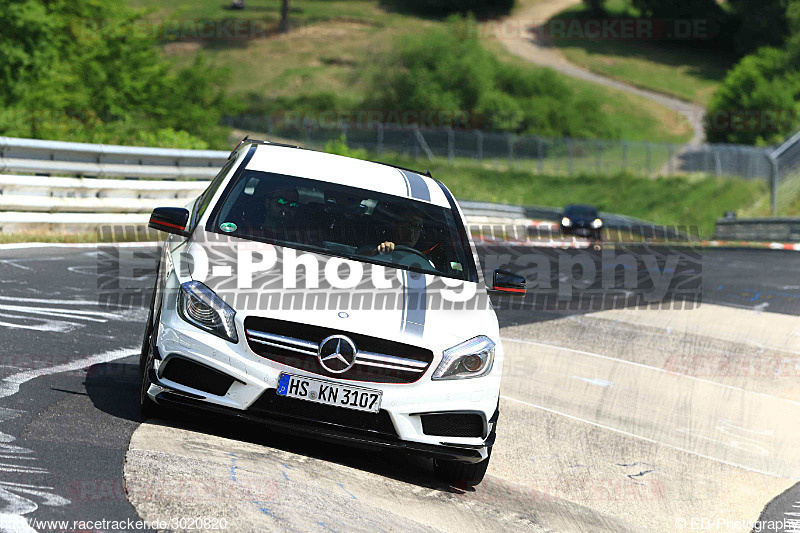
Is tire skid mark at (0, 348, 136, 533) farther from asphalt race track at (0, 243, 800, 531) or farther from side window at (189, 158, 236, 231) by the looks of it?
side window at (189, 158, 236, 231)

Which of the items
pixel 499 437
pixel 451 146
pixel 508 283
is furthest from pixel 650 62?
pixel 508 283

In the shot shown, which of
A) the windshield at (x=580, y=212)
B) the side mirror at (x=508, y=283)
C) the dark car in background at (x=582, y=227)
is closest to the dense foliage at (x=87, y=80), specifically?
the dark car in background at (x=582, y=227)

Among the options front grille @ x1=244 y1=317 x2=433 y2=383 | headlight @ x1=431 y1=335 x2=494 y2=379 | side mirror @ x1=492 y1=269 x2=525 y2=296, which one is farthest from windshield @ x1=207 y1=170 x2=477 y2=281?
front grille @ x1=244 y1=317 x2=433 y2=383

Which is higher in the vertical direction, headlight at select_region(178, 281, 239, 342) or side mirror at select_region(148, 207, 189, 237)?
side mirror at select_region(148, 207, 189, 237)

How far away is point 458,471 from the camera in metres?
6.30

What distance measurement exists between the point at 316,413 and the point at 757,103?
228ft

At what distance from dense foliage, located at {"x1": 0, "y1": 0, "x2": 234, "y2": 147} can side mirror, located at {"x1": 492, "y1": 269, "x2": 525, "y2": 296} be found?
47.9 feet

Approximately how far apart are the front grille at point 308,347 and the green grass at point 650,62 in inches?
3801

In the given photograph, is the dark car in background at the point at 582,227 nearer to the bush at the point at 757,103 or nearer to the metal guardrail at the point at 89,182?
the metal guardrail at the point at 89,182

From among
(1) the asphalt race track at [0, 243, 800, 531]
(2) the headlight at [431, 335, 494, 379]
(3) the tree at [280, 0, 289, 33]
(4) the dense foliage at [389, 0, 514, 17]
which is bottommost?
(1) the asphalt race track at [0, 243, 800, 531]

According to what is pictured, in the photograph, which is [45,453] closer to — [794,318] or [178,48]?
[794,318]

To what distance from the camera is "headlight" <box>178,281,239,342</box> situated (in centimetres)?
561

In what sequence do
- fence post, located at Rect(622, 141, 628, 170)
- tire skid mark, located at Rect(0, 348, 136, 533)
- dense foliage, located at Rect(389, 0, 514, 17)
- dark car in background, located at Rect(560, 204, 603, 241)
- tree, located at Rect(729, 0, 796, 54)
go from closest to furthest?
tire skid mark, located at Rect(0, 348, 136, 533)
dark car in background, located at Rect(560, 204, 603, 241)
fence post, located at Rect(622, 141, 628, 170)
tree, located at Rect(729, 0, 796, 54)
dense foliage, located at Rect(389, 0, 514, 17)

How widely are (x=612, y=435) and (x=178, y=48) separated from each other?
102 m
